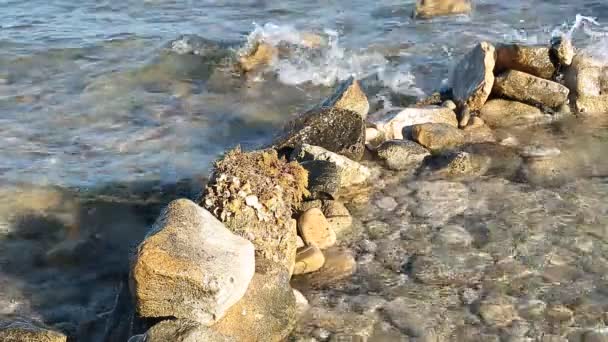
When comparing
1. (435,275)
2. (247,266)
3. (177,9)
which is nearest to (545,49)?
(435,275)

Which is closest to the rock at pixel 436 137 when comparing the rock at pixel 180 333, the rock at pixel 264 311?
the rock at pixel 264 311

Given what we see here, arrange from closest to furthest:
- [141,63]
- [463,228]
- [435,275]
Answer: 1. [435,275]
2. [463,228]
3. [141,63]

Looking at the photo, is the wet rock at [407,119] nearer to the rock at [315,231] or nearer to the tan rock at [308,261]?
the rock at [315,231]

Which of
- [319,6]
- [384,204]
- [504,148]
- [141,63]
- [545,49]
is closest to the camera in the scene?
[384,204]

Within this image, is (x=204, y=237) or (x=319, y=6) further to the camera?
(x=319, y=6)

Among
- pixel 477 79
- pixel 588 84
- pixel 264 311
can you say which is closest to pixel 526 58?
pixel 477 79

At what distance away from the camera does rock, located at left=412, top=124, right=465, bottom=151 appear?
7906 millimetres

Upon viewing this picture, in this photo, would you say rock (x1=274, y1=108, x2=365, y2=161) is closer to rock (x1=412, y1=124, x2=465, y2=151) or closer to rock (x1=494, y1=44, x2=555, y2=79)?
rock (x1=412, y1=124, x2=465, y2=151)

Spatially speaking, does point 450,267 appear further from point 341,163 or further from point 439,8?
point 439,8

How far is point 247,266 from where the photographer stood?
188 inches

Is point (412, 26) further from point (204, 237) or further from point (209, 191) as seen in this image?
point (204, 237)

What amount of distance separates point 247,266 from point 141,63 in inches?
Result: 306

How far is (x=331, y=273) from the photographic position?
575 centimetres

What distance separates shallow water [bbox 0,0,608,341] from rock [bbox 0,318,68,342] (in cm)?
43
